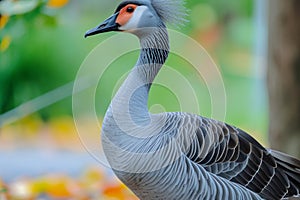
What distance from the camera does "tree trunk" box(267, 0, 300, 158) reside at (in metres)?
1.53

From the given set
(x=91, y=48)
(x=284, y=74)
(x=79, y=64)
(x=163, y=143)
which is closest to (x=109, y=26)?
(x=163, y=143)

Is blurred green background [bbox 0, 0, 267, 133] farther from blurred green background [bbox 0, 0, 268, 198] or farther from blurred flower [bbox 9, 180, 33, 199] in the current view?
blurred flower [bbox 9, 180, 33, 199]

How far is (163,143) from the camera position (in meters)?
0.97

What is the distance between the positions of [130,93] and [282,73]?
659mm

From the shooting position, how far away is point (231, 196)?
1014 mm

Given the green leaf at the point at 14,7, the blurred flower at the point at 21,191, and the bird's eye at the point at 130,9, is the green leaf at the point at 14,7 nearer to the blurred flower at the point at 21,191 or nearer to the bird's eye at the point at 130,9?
the bird's eye at the point at 130,9

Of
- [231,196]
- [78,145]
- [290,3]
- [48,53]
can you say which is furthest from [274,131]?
[48,53]

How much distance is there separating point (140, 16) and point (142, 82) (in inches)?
4.3

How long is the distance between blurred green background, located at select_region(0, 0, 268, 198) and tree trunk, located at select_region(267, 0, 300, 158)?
35cm

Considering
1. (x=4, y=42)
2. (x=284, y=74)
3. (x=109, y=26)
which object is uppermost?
(x=109, y=26)

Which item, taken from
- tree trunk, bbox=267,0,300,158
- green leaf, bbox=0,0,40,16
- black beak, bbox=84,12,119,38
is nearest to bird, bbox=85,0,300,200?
black beak, bbox=84,12,119,38

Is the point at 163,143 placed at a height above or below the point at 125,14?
below

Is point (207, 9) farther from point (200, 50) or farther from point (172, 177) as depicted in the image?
point (172, 177)

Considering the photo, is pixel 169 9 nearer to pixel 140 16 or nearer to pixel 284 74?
pixel 140 16
